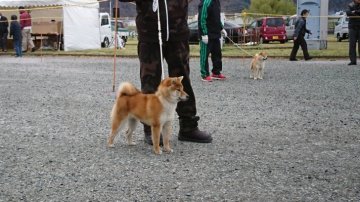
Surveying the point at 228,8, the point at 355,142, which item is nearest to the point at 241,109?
the point at 355,142

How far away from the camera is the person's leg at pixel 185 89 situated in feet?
16.6

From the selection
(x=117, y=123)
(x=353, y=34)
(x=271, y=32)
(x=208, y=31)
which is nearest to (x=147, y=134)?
(x=117, y=123)

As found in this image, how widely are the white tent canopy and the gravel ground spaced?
51.9ft

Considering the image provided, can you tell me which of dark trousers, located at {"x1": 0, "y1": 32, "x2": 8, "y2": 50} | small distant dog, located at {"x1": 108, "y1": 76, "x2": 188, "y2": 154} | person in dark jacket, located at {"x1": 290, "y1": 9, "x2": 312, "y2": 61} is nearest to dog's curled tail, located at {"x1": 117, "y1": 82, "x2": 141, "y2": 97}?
small distant dog, located at {"x1": 108, "y1": 76, "x2": 188, "y2": 154}

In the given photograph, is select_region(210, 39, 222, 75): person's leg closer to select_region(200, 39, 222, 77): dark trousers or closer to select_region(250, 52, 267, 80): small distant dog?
select_region(200, 39, 222, 77): dark trousers

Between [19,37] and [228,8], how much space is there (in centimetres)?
10349

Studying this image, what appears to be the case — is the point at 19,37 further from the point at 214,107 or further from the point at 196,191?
the point at 196,191

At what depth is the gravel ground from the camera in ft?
12.1

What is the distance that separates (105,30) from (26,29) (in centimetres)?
568

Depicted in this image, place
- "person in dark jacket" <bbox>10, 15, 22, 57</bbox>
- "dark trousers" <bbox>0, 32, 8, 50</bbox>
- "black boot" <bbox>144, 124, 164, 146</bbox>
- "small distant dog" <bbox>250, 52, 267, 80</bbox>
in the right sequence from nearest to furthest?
"black boot" <bbox>144, 124, 164, 146</bbox> → "small distant dog" <bbox>250, 52, 267, 80</bbox> → "person in dark jacket" <bbox>10, 15, 22, 57</bbox> → "dark trousers" <bbox>0, 32, 8, 50</bbox>

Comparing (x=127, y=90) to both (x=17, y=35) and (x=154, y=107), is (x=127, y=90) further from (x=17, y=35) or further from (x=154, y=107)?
(x=17, y=35)

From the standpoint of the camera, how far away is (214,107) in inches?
298

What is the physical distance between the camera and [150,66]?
199 inches

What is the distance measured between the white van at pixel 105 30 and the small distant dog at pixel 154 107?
A: 24.3m
